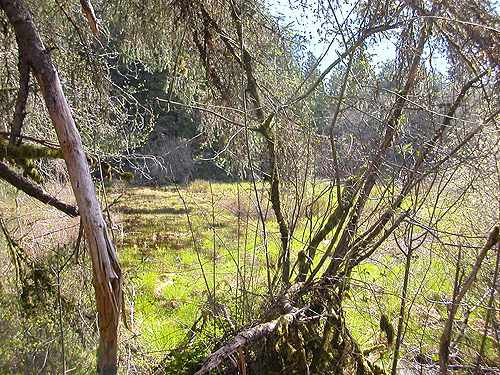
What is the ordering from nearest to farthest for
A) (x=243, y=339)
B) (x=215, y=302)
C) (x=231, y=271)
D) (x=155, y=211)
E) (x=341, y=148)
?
(x=243, y=339) < (x=215, y=302) < (x=341, y=148) < (x=231, y=271) < (x=155, y=211)

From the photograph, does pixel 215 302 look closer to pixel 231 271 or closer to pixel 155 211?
pixel 231 271

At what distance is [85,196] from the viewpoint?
6.97 ft

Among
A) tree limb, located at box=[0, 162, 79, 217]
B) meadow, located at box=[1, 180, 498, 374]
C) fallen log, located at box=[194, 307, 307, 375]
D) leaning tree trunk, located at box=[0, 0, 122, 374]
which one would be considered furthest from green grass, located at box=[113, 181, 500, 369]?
leaning tree trunk, located at box=[0, 0, 122, 374]

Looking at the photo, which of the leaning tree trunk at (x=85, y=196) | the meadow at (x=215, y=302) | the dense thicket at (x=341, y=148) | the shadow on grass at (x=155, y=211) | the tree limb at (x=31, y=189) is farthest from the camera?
the shadow on grass at (x=155, y=211)

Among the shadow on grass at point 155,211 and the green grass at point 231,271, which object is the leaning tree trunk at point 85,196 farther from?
the shadow on grass at point 155,211

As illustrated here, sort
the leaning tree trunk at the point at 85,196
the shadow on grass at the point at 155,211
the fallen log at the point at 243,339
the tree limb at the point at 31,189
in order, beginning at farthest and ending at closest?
the shadow on grass at the point at 155,211
the tree limb at the point at 31,189
the leaning tree trunk at the point at 85,196
the fallen log at the point at 243,339

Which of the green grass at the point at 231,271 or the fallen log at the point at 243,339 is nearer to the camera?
the fallen log at the point at 243,339

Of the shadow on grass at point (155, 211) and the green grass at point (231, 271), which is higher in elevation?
the green grass at point (231, 271)

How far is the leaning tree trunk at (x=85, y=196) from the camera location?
207 cm

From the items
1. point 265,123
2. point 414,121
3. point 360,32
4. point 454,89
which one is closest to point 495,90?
point 454,89

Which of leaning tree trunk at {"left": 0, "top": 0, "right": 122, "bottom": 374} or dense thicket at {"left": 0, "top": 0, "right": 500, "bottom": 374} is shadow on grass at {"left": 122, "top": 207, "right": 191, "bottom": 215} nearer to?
dense thicket at {"left": 0, "top": 0, "right": 500, "bottom": 374}

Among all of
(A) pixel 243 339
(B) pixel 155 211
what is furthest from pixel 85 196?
(B) pixel 155 211

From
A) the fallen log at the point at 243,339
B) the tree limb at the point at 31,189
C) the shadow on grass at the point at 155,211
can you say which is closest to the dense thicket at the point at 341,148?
the fallen log at the point at 243,339

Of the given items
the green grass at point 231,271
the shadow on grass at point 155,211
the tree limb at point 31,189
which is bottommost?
the shadow on grass at point 155,211
